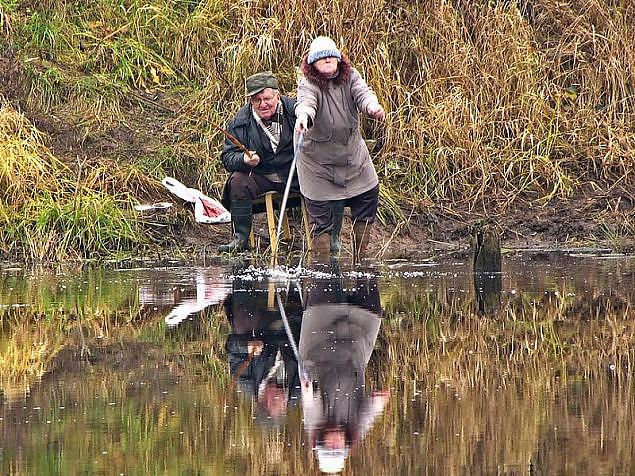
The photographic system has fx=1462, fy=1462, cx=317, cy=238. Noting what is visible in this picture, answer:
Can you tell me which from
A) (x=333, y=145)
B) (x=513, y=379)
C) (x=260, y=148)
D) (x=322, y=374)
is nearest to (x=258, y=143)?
(x=260, y=148)

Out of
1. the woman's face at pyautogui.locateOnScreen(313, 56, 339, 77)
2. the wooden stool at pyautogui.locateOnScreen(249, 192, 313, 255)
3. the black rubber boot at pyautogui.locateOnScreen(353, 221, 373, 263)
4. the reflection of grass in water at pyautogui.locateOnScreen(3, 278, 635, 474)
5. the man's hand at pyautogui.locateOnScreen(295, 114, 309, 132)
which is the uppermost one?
the woman's face at pyautogui.locateOnScreen(313, 56, 339, 77)

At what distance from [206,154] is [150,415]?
8588mm

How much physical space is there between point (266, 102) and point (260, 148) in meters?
0.42

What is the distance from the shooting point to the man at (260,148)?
12398mm

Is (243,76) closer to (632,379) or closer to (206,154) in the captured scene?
(206,154)

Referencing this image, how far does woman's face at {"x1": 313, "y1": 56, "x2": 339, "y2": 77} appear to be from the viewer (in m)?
11.5

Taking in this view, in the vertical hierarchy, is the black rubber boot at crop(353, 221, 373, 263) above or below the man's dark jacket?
below

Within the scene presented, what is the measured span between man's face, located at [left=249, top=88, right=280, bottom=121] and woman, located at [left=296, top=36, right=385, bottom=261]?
64cm

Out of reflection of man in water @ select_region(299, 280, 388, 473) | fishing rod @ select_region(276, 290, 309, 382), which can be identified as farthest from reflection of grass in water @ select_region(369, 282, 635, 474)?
fishing rod @ select_region(276, 290, 309, 382)

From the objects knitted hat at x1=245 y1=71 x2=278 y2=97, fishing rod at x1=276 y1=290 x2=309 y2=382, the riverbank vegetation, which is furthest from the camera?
the riverbank vegetation

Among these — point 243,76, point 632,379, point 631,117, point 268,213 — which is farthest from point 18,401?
point 631,117

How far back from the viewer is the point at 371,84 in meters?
15.2

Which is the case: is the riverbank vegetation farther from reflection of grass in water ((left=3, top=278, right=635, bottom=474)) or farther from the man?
reflection of grass in water ((left=3, top=278, right=635, bottom=474))

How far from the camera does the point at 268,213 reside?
502 inches
